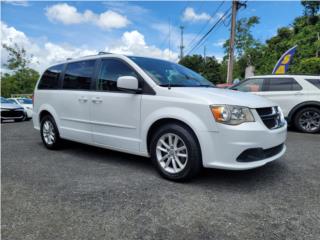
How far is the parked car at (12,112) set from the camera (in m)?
10.5

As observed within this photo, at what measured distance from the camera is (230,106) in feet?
9.02

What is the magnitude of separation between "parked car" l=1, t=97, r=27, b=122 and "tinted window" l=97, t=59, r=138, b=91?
8718 mm

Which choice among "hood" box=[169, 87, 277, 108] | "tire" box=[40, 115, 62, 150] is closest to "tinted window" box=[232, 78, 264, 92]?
"hood" box=[169, 87, 277, 108]

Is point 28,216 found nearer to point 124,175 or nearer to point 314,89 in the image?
point 124,175

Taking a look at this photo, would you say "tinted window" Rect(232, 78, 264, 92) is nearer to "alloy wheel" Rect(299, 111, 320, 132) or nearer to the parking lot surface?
"alloy wheel" Rect(299, 111, 320, 132)

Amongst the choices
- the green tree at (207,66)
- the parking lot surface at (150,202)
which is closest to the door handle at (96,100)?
the parking lot surface at (150,202)

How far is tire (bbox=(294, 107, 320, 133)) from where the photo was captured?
6.48m

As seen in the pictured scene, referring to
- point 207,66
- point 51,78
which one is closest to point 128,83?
point 51,78

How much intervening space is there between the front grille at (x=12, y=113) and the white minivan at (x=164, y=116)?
7.50 metres

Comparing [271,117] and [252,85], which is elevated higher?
[252,85]

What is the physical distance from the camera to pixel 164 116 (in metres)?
3.06

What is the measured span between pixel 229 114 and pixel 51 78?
3.69 metres

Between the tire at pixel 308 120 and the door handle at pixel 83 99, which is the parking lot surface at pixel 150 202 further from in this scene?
the tire at pixel 308 120

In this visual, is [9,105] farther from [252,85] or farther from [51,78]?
[252,85]
